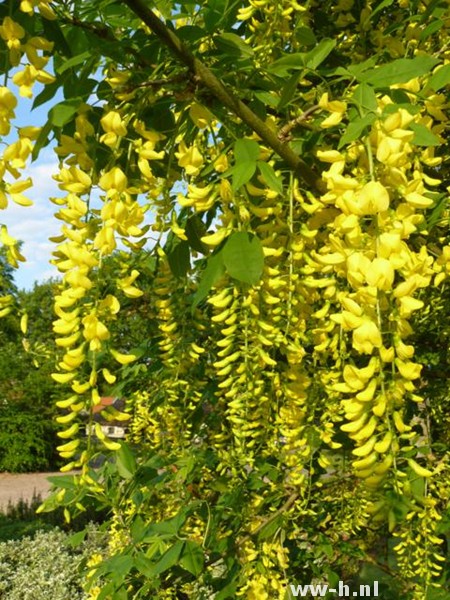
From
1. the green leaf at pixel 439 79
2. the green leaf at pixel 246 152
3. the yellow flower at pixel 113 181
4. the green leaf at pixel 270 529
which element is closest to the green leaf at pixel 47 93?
the yellow flower at pixel 113 181

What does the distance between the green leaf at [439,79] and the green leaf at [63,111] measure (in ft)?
2.07

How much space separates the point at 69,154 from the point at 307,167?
1.59 ft

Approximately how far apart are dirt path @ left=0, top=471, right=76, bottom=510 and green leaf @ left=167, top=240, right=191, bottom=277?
41.6ft

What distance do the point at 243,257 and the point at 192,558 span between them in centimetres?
110

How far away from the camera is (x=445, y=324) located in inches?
95.2

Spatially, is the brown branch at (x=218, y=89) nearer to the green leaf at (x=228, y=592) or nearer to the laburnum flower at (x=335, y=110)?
the laburnum flower at (x=335, y=110)

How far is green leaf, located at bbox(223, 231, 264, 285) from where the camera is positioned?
102cm

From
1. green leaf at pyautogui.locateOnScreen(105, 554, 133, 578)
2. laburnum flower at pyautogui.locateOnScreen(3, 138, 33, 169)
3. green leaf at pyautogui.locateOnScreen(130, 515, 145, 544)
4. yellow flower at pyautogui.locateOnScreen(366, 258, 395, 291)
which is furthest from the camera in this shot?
green leaf at pyautogui.locateOnScreen(130, 515, 145, 544)

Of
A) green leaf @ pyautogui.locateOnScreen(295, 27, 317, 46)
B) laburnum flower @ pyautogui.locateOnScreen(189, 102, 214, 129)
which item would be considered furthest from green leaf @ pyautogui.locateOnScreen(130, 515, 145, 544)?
green leaf @ pyautogui.locateOnScreen(295, 27, 317, 46)

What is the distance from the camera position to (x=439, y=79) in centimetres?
117

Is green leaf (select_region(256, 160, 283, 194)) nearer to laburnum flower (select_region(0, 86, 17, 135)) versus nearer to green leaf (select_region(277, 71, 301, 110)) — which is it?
green leaf (select_region(277, 71, 301, 110))

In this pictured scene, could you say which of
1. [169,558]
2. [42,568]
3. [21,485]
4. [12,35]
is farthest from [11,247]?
[21,485]

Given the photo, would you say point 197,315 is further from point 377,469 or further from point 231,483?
point 377,469

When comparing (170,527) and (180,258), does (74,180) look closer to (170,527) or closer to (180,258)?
(180,258)
